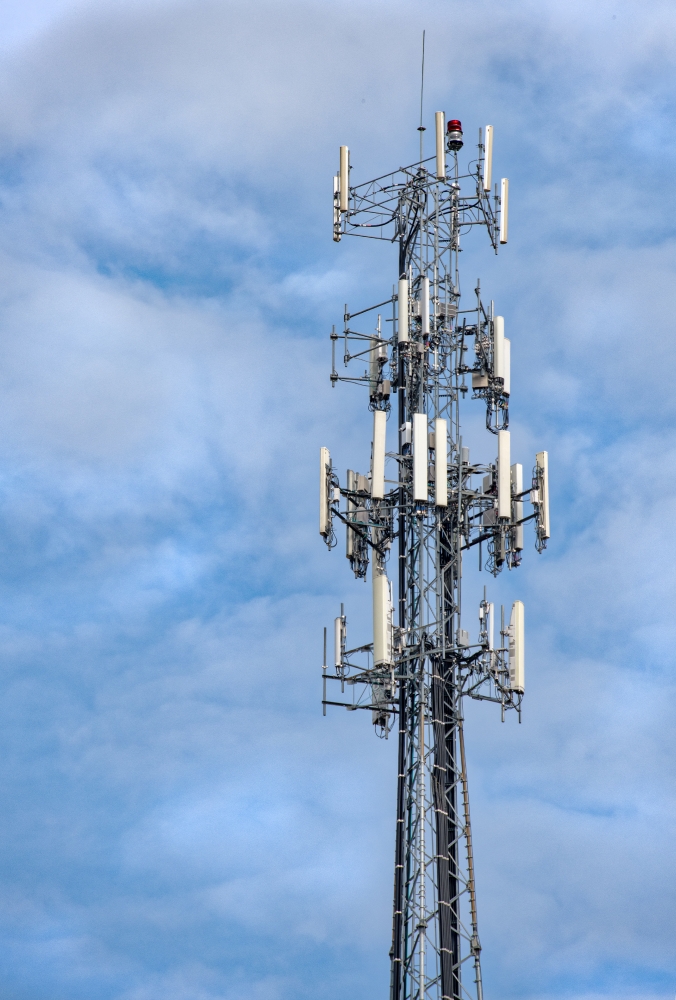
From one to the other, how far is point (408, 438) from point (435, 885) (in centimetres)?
1535

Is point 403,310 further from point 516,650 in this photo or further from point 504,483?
point 516,650

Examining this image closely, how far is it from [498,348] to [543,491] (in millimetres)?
5160

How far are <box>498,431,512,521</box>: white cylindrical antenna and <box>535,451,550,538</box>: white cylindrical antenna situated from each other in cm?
128

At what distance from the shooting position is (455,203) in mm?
99562

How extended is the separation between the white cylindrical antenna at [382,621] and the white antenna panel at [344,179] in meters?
14.5

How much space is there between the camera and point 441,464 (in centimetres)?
9438

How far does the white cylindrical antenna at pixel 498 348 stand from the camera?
97.2 m

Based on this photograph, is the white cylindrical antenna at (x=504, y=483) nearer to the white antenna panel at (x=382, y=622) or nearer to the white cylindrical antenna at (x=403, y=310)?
the white antenna panel at (x=382, y=622)

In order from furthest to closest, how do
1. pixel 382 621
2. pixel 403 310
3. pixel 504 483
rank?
pixel 403 310 < pixel 504 483 < pixel 382 621

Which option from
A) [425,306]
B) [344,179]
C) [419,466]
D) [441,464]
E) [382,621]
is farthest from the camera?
[344,179]

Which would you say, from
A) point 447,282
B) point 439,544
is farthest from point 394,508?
point 447,282

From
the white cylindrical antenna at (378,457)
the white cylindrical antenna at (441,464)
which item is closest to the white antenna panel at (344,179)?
the white cylindrical antenna at (378,457)

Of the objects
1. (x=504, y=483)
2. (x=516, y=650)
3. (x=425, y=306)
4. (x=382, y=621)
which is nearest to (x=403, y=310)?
(x=425, y=306)

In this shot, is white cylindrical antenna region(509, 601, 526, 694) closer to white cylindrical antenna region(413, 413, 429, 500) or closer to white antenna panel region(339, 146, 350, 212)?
white cylindrical antenna region(413, 413, 429, 500)
